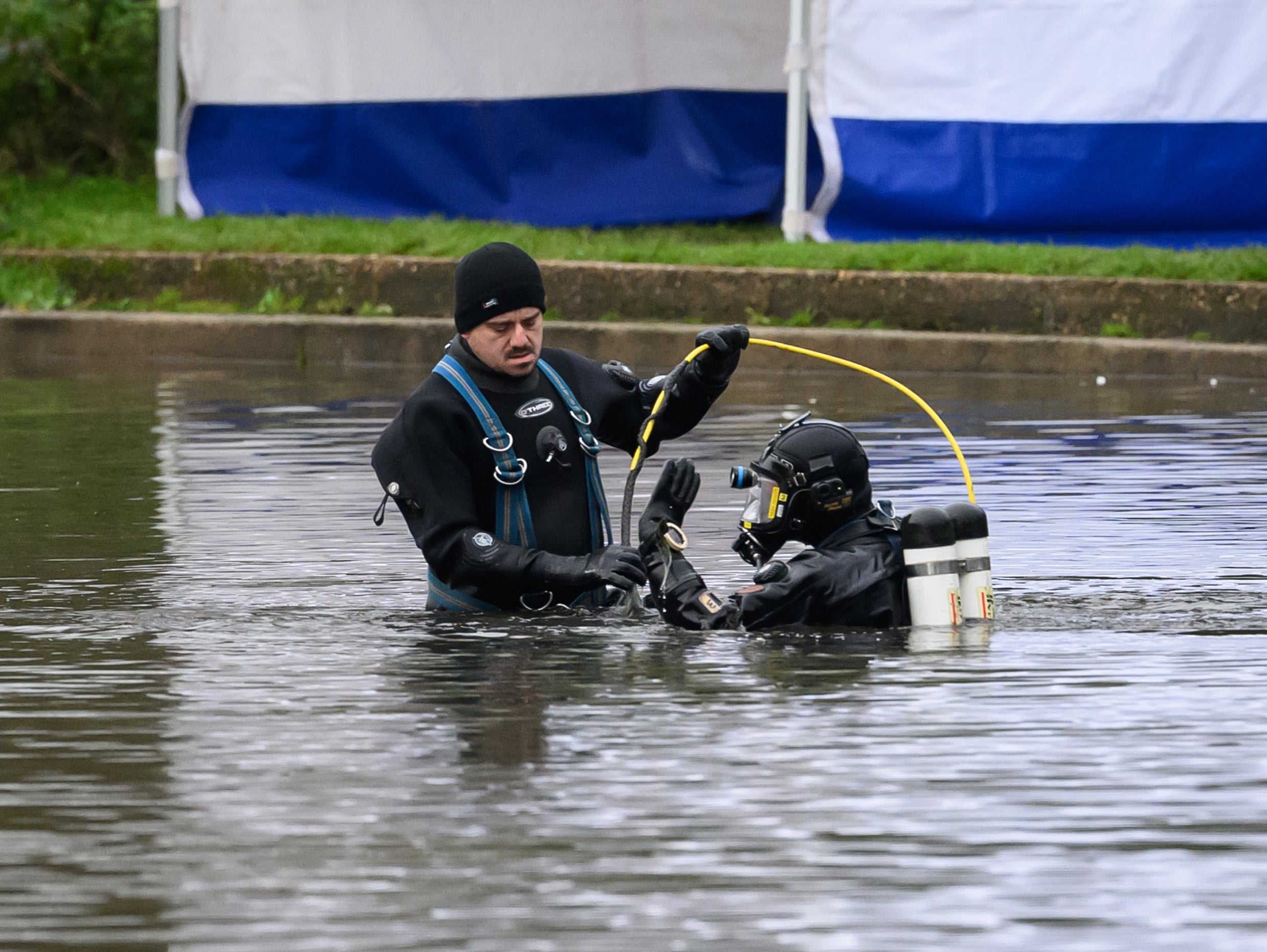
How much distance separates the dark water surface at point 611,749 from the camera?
470cm

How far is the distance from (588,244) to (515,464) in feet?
32.9

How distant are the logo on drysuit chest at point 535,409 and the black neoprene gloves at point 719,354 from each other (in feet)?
1.39

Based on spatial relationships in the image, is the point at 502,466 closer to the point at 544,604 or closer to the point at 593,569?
the point at 593,569

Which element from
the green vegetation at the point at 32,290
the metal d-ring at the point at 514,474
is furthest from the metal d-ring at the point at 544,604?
the green vegetation at the point at 32,290

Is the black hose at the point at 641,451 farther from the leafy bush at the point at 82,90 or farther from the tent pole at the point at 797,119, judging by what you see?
the leafy bush at the point at 82,90

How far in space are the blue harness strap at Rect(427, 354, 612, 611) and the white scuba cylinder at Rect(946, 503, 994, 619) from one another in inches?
39.2

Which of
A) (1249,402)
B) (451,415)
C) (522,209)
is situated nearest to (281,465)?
(451,415)

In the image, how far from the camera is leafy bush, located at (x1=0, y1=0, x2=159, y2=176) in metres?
20.8

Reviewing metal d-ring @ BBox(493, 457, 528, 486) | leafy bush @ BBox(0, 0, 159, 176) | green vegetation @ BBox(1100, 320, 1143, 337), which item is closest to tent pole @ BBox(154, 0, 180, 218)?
leafy bush @ BBox(0, 0, 159, 176)

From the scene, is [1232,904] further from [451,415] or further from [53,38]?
[53,38]

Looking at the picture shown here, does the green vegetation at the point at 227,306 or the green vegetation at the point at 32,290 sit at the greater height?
the green vegetation at the point at 32,290

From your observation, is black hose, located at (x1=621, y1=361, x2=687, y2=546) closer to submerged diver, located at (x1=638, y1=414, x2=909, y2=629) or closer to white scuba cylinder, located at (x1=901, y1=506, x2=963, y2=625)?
submerged diver, located at (x1=638, y1=414, x2=909, y2=629)

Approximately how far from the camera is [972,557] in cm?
717

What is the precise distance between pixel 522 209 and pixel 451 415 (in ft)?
40.2
